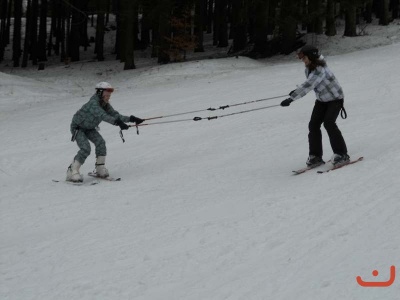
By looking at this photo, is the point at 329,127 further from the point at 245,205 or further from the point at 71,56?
the point at 71,56

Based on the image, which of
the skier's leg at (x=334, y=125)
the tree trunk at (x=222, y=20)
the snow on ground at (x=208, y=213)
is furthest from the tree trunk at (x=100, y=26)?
the skier's leg at (x=334, y=125)

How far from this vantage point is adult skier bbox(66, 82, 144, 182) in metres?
9.20

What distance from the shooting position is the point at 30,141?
13547mm

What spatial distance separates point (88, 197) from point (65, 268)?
300 centimetres

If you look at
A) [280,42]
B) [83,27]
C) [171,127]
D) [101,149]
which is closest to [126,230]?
[101,149]

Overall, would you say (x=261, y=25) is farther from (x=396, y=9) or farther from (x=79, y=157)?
(x=79, y=157)

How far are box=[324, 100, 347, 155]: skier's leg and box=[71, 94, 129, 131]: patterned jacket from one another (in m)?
3.34

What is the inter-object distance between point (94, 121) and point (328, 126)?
388 cm

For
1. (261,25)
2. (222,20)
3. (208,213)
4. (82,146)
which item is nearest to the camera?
(208,213)

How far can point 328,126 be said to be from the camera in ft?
26.9

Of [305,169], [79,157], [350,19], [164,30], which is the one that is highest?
[350,19]

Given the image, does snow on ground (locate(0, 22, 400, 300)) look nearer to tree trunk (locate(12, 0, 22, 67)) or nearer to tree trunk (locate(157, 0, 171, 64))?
tree trunk (locate(157, 0, 171, 64))

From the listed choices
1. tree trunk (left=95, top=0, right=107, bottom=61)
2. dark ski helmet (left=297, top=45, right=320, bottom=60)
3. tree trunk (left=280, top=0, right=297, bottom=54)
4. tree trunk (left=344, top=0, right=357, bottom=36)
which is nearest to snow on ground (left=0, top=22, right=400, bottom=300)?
dark ski helmet (left=297, top=45, right=320, bottom=60)

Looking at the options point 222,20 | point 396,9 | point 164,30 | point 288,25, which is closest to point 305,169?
point 288,25
